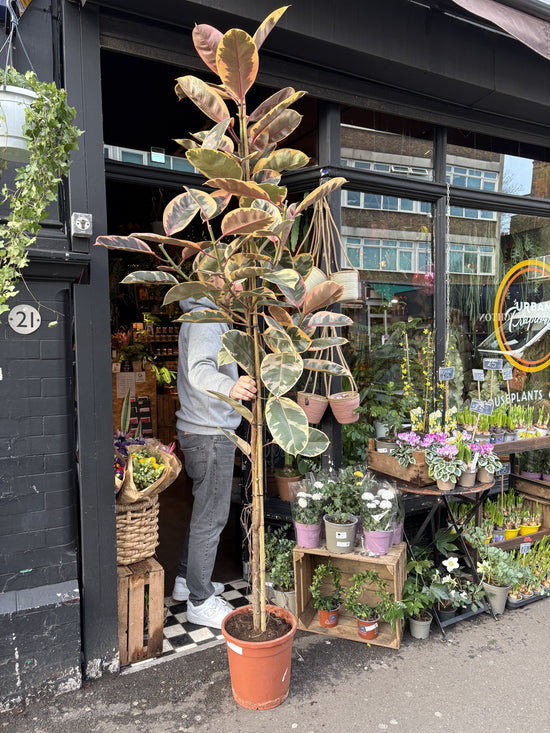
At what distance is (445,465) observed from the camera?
3.15 metres

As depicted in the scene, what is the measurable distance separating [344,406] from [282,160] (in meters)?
1.56

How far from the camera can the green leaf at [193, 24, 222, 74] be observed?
7.20 ft

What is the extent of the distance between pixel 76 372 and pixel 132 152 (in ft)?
4.71

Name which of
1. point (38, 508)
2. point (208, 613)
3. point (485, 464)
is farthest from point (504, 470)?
point (38, 508)

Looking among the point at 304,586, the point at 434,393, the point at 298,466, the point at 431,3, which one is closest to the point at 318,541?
the point at 304,586

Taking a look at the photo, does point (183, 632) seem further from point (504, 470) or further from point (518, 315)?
point (518, 315)

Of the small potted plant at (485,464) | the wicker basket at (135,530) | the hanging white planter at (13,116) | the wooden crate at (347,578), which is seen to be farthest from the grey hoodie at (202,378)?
the small potted plant at (485,464)

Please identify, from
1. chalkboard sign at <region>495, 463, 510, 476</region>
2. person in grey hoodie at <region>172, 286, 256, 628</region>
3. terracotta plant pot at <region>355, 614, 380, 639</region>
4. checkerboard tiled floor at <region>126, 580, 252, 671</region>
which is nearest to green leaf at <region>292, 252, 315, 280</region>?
person in grey hoodie at <region>172, 286, 256, 628</region>

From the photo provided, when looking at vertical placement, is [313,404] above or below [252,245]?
below

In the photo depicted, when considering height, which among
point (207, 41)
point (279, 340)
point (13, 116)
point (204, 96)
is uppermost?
point (207, 41)

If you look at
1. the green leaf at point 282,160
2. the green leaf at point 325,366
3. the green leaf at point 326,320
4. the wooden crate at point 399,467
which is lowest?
the wooden crate at point 399,467

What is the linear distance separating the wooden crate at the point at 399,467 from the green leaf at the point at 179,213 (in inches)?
79.8

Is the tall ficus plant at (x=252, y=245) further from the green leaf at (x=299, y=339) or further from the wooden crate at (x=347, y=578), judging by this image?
the wooden crate at (x=347, y=578)

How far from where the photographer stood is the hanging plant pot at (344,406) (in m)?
3.28
